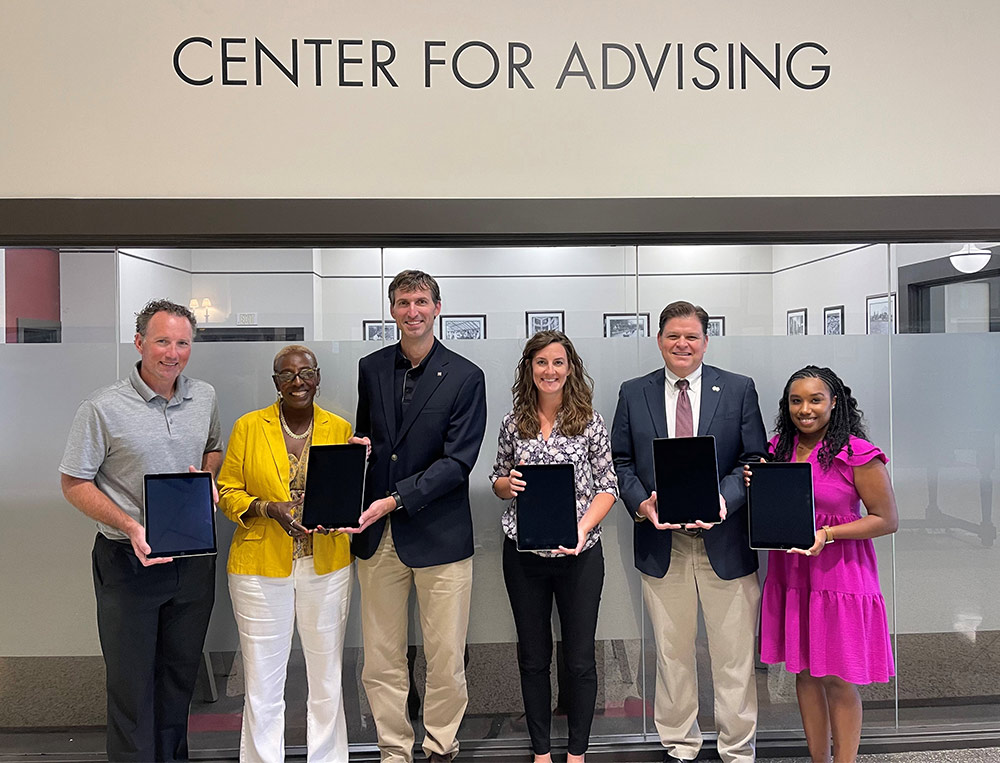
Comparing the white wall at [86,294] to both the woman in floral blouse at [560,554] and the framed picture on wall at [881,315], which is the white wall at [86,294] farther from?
the framed picture on wall at [881,315]

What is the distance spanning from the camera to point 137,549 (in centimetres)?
237

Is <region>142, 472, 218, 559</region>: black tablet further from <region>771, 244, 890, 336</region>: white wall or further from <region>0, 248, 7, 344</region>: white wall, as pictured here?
<region>771, 244, 890, 336</region>: white wall

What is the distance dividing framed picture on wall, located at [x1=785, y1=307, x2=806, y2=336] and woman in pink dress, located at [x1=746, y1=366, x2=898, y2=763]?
50 cm

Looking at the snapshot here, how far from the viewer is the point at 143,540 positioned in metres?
2.38

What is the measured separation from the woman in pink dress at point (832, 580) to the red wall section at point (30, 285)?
2863 mm

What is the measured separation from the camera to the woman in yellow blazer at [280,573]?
260 centimetres

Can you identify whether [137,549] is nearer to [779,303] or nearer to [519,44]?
[519,44]

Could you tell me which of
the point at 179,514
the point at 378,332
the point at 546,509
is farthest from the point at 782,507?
the point at 179,514

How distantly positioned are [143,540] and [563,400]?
→ 1560 mm

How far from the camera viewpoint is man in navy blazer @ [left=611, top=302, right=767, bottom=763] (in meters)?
2.72

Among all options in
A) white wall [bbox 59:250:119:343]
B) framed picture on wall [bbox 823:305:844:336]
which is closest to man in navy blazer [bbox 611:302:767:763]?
framed picture on wall [bbox 823:305:844:336]

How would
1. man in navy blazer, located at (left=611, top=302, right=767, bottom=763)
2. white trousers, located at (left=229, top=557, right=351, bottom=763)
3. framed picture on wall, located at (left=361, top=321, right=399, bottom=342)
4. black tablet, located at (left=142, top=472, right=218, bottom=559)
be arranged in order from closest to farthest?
black tablet, located at (left=142, top=472, right=218, bottom=559) → white trousers, located at (left=229, top=557, right=351, bottom=763) → man in navy blazer, located at (left=611, top=302, right=767, bottom=763) → framed picture on wall, located at (left=361, top=321, right=399, bottom=342)

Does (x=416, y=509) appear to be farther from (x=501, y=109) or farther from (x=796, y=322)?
(x=796, y=322)

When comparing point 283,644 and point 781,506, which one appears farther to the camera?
point 283,644
